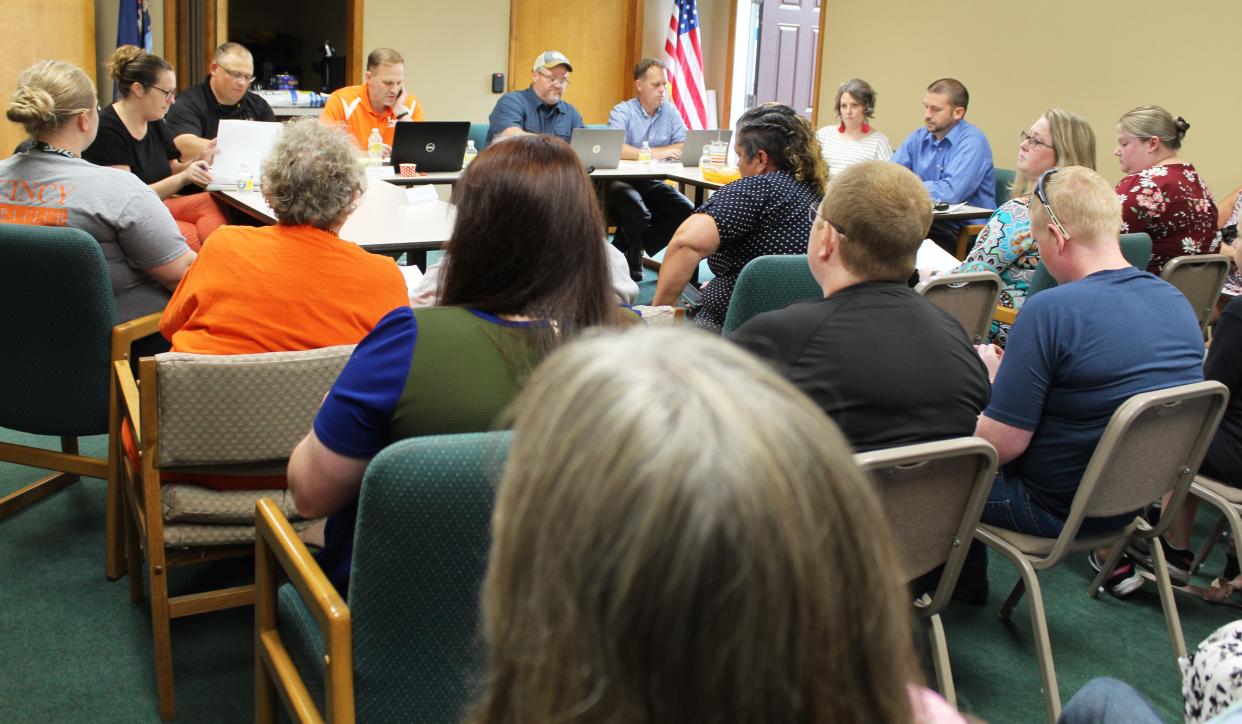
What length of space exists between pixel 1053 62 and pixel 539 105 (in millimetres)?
3100

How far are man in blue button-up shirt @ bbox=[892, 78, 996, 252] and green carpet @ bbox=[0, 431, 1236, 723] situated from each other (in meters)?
2.98

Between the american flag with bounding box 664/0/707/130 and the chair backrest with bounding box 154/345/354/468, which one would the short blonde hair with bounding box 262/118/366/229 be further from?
the american flag with bounding box 664/0/707/130

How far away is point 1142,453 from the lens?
205 cm

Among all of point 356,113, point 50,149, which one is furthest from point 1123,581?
point 356,113

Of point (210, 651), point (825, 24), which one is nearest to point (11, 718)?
point (210, 651)

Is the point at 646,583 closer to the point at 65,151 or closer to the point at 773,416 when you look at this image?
the point at 773,416

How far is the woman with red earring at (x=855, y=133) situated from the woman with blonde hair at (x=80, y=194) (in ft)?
13.9

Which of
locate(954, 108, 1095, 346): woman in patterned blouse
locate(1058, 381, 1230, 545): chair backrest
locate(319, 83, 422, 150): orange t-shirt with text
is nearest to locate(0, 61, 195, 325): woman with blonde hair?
locate(1058, 381, 1230, 545): chair backrest

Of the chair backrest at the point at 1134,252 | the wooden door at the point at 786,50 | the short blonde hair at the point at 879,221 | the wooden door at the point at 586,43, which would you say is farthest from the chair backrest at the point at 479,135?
the short blonde hair at the point at 879,221

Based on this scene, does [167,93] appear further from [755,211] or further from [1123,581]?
[1123,581]

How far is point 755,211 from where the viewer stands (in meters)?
3.22

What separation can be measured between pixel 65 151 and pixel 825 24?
6020mm

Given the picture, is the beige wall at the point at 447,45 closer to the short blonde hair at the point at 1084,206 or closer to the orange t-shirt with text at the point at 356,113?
the orange t-shirt with text at the point at 356,113

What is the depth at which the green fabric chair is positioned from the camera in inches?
48.6
